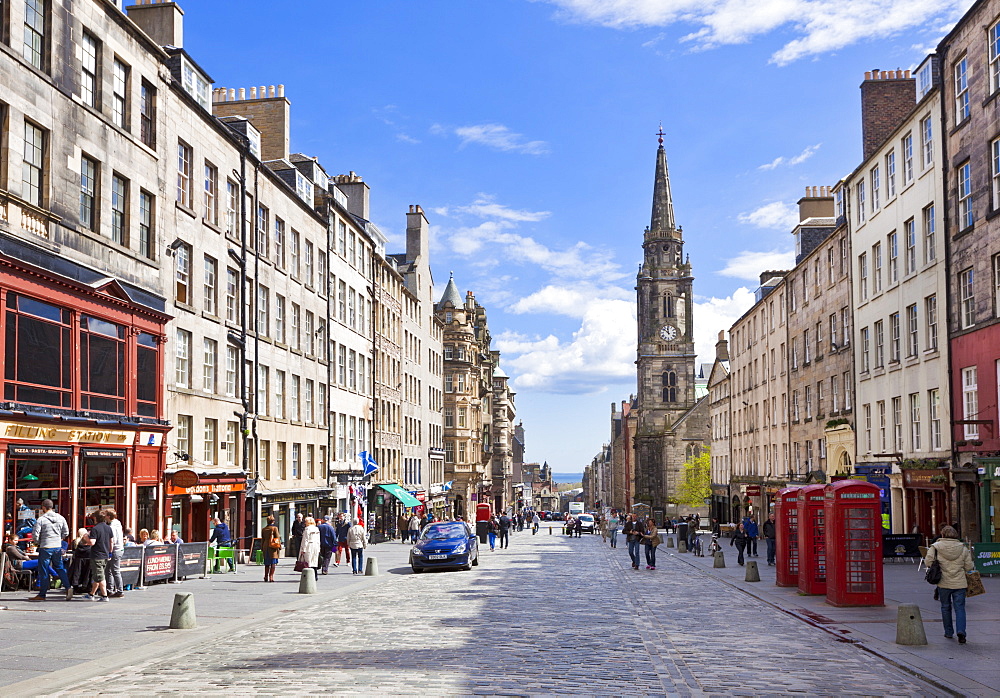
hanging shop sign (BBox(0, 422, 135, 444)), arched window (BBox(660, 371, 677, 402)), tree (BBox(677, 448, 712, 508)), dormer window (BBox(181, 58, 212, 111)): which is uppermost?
dormer window (BBox(181, 58, 212, 111))

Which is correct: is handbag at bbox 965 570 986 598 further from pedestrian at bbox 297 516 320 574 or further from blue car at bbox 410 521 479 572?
blue car at bbox 410 521 479 572

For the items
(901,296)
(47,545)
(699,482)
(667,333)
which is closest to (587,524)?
(699,482)

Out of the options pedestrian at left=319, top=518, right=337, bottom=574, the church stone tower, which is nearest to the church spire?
the church stone tower

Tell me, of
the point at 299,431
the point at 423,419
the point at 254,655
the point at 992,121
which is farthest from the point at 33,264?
the point at 423,419

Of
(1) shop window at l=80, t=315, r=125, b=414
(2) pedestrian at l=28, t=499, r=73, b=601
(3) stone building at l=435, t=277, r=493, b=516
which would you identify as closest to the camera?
(2) pedestrian at l=28, t=499, r=73, b=601

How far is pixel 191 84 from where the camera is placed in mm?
33125

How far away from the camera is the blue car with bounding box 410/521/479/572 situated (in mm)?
30062

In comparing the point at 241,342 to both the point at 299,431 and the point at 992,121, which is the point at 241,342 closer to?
the point at 299,431

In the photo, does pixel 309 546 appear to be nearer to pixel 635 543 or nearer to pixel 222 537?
pixel 222 537

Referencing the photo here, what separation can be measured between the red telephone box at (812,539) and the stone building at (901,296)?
1042 cm

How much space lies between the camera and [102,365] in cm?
2520

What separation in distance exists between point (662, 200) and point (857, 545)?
11467 cm

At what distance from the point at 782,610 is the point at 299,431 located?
27.3 m

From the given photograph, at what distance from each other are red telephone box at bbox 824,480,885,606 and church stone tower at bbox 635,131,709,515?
10612 cm
